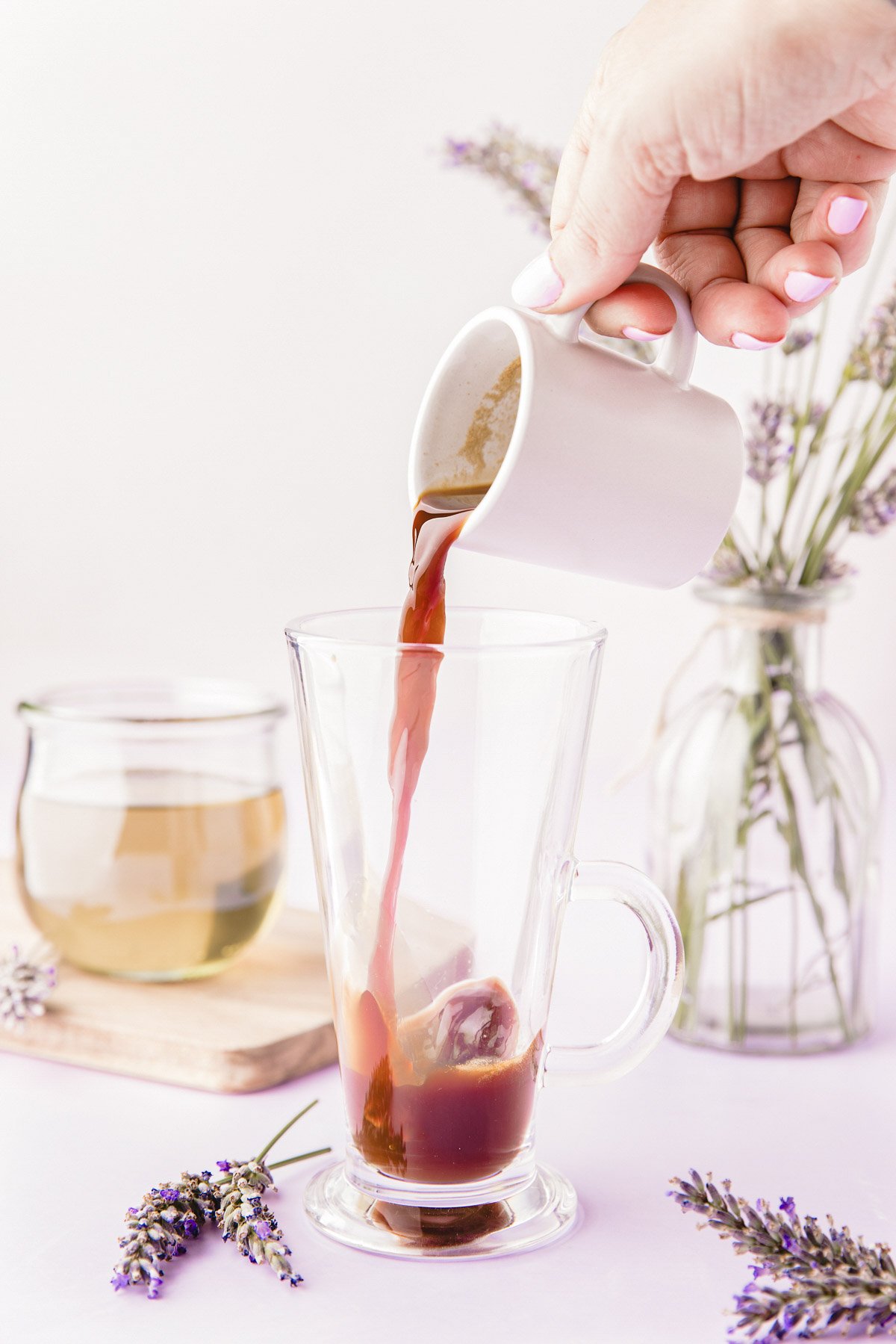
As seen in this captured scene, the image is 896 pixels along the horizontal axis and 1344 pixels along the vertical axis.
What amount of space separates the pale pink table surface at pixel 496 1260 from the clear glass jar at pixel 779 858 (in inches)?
1.4

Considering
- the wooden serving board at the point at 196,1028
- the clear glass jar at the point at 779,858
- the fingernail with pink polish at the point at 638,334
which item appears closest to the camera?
the fingernail with pink polish at the point at 638,334

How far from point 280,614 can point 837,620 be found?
0.93 m

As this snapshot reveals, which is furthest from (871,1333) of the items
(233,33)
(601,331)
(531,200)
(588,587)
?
(233,33)

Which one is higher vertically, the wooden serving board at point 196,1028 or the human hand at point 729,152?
the human hand at point 729,152

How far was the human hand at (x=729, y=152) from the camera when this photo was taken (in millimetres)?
828

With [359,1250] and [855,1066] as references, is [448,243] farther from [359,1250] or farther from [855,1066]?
[359,1250]

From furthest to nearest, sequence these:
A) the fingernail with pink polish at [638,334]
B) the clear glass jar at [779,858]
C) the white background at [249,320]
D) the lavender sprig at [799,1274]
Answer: the white background at [249,320] < the clear glass jar at [779,858] < the fingernail with pink polish at [638,334] < the lavender sprig at [799,1274]

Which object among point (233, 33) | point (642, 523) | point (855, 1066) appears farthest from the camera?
point (233, 33)

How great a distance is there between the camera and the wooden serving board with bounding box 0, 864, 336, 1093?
1062mm

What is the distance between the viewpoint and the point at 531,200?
115 cm

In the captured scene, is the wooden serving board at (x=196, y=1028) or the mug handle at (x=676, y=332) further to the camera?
the wooden serving board at (x=196, y=1028)

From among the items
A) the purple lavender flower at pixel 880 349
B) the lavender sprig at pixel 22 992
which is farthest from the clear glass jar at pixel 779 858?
the lavender sprig at pixel 22 992

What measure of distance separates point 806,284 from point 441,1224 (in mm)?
649

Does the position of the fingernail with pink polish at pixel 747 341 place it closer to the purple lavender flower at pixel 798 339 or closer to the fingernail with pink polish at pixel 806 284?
the fingernail with pink polish at pixel 806 284
